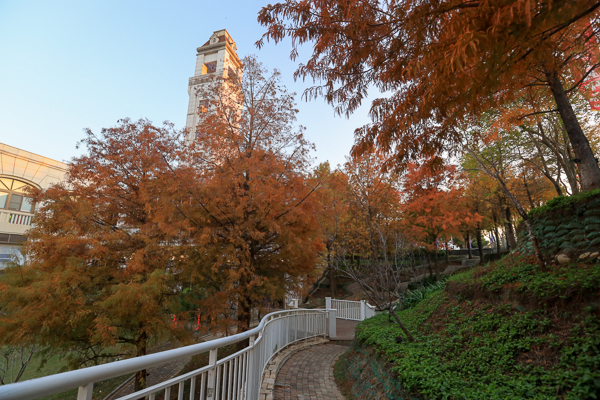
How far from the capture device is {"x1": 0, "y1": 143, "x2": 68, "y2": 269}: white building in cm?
1780

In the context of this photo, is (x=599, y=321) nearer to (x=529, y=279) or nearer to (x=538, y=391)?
(x=538, y=391)

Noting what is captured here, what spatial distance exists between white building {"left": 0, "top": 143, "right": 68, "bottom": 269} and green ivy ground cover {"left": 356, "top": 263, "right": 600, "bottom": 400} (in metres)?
22.8

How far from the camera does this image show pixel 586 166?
19.5 ft

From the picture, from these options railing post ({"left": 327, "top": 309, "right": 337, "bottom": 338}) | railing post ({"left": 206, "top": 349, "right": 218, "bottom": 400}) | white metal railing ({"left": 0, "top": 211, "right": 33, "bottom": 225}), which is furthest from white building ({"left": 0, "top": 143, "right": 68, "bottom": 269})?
railing post ({"left": 206, "top": 349, "right": 218, "bottom": 400})

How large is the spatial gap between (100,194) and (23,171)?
1663 cm

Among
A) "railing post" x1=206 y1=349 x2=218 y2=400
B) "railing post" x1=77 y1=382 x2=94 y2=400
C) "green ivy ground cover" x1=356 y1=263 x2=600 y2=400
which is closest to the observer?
"railing post" x1=77 y1=382 x2=94 y2=400

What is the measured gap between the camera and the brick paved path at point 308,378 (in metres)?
5.22

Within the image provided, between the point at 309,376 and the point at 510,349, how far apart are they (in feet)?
13.3

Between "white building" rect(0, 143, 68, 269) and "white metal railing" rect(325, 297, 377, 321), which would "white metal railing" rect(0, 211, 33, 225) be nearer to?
"white building" rect(0, 143, 68, 269)

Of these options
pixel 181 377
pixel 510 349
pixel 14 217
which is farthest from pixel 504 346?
pixel 14 217

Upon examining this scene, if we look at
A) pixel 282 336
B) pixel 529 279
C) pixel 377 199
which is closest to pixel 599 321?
pixel 529 279

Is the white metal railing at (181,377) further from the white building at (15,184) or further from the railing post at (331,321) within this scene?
the white building at (15,184)

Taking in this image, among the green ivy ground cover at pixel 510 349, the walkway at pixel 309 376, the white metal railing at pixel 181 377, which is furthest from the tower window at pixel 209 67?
the green ivy ground cover at pixel 510 349

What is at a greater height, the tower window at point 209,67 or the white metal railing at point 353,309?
the tower window at point 209,67
